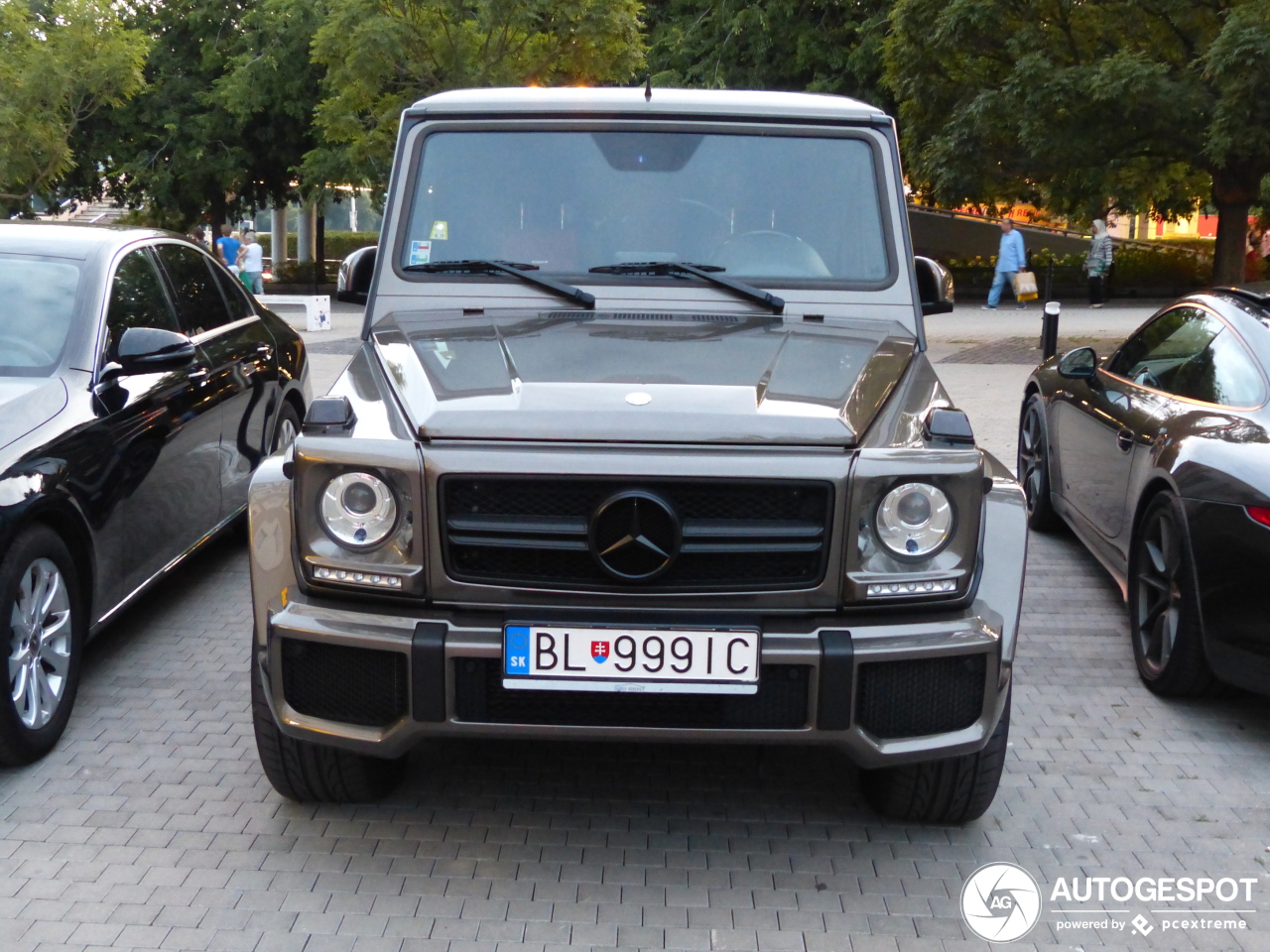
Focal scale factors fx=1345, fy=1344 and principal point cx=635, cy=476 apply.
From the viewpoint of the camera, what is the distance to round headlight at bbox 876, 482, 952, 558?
3.30 metres

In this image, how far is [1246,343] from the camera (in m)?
5.09

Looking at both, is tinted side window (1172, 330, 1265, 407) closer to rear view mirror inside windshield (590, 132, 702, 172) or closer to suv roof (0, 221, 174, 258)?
rear view mirror inside windshield (590, 132, 702, 172)

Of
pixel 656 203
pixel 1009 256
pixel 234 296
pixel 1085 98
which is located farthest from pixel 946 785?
pixel 1009 256

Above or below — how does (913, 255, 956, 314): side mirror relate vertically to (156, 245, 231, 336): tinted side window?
above

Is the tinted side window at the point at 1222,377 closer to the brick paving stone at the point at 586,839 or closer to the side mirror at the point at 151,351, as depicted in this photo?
Result: the brick paving stone at the point at 586,839

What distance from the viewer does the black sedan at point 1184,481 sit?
4.45 m

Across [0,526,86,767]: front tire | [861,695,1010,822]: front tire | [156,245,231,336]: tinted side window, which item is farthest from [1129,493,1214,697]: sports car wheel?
[156,245,231,336]: tinted side window

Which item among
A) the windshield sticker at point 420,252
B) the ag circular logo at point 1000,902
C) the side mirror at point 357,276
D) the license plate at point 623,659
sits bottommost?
the ag circular logo at point 1000,902

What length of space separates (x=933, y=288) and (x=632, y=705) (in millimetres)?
2099

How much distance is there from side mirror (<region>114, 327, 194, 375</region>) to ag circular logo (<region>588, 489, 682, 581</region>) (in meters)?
2.49

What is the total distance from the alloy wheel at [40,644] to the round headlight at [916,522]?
269cm

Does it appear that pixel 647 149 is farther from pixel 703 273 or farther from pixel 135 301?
pixel 135 301

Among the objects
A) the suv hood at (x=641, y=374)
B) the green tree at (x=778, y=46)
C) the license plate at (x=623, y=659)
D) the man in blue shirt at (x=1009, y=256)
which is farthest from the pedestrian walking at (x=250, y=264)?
the license plate at (x=623, y=659)

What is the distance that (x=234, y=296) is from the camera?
278 inches
